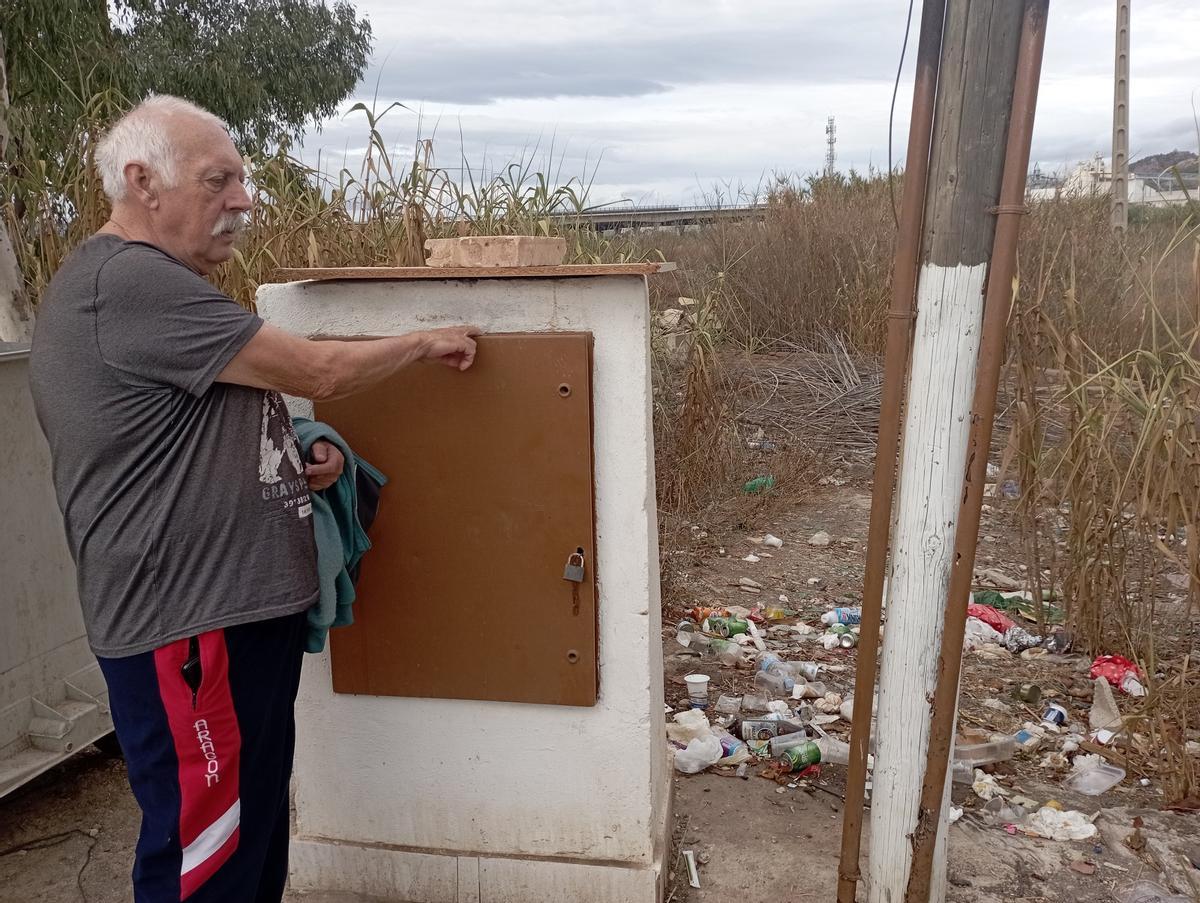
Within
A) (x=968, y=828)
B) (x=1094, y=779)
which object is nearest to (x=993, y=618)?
(x=1094, y=779)

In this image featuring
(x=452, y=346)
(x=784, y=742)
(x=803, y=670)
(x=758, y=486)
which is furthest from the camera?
(x=758, y=486)

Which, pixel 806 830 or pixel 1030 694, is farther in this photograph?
pixel 1030 694

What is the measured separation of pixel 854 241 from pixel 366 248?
7041mm

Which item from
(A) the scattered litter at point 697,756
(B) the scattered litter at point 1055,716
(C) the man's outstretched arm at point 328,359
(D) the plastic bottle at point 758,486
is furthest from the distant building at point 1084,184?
(C) the man's outstretched arm at point 328,359

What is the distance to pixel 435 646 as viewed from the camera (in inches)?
103

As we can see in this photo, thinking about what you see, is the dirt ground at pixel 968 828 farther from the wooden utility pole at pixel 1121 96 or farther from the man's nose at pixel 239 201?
the wooden utility pole at pixel 1121 96

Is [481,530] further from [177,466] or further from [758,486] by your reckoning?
[758,486]

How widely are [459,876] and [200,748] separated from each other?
3.21ft

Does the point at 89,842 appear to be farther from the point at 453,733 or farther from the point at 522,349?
the point at 522,349

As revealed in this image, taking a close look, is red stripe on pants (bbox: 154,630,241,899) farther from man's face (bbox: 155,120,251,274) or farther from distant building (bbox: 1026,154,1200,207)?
distant building (bbox: 1026,154,1200,207)

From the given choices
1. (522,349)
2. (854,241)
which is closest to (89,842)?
(522,349)

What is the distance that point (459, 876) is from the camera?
275 centimetres

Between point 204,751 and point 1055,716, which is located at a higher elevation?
point 204,751

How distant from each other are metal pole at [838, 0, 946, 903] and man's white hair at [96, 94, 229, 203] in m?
1.51
